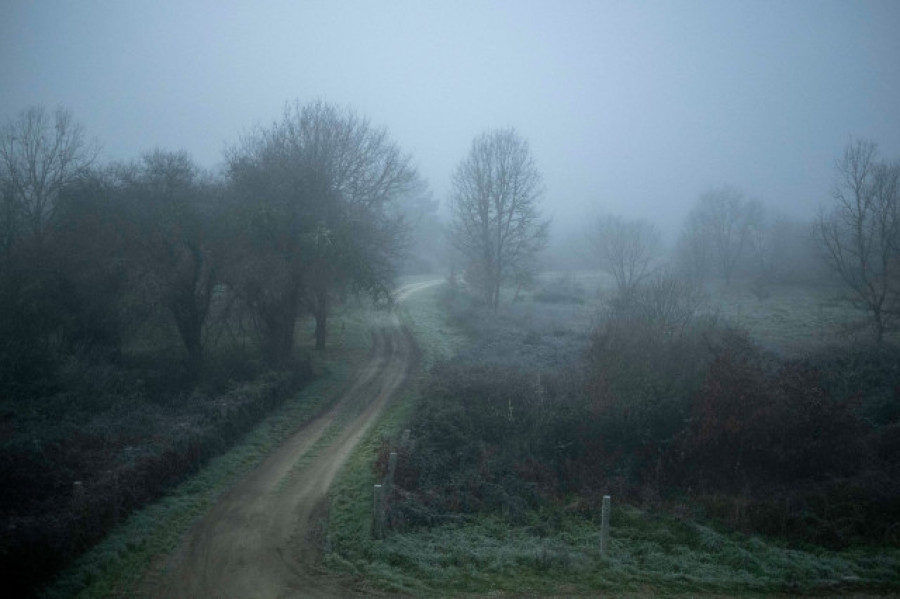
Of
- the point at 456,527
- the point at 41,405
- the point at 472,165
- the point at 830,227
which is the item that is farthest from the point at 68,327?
the point at 830,227

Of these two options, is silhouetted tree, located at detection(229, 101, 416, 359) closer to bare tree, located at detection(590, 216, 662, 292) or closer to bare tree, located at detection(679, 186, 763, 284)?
bare tree, located at detection(590, 216, 662, 292)

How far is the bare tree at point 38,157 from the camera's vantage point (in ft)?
111

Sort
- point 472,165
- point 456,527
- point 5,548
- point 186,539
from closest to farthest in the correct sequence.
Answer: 1. point 5,548
2. point 186,539
3. point 456,527
4. point 472,165

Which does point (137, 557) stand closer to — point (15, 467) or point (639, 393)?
point (15, 467)

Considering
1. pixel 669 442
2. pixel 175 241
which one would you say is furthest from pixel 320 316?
pixel 669 442

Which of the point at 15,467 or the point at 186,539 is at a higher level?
the point at 15,467

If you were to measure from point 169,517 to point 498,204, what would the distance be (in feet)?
126

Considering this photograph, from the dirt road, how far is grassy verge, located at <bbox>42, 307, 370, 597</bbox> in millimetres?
444

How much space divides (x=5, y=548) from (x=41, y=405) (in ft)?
36.6

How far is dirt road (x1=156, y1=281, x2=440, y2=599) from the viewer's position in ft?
37.9

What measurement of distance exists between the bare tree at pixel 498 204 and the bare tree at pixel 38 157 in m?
29.0

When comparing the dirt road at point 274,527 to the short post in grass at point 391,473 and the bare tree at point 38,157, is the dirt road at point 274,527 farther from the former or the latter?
the bare tree at point 38,157

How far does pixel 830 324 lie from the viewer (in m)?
41.6

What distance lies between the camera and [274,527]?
14383 mm
